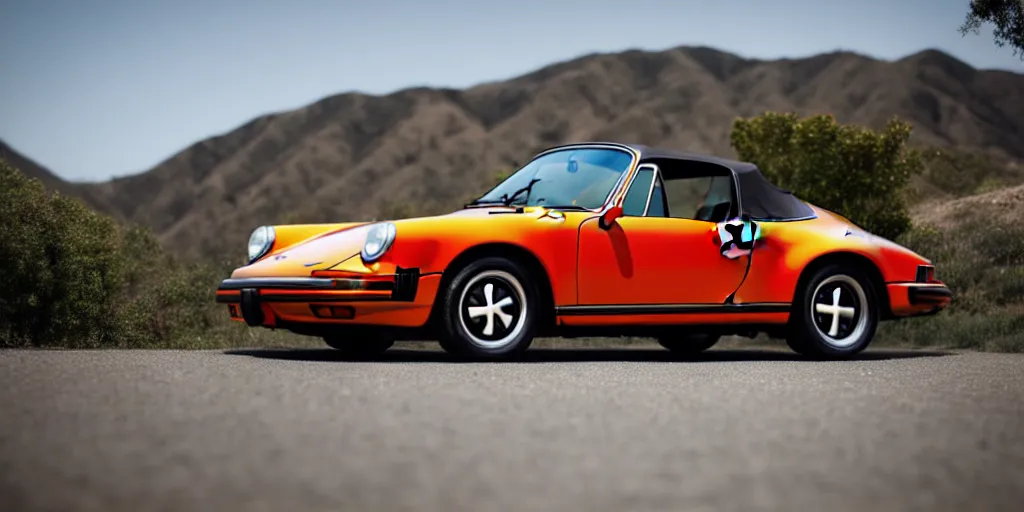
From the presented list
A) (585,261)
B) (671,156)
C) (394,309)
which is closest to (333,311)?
(394,309)

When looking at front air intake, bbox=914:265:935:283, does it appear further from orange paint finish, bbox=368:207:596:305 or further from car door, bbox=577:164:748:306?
orange paint finish, bbox=368:207:596:305

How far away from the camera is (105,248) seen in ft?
46.4

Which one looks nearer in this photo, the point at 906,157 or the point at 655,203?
the point at 655,203

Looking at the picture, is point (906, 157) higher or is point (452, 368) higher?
point (906, 157)

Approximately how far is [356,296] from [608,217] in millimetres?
1907

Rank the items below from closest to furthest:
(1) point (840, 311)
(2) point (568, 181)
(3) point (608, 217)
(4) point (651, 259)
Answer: (3) point (608, 217) < (4) point (651, 259) < (2) point (568, 181) < (1) point (840, 311)

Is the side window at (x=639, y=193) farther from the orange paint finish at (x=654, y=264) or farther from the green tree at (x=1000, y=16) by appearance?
the green tree at (x=1000, y=16)

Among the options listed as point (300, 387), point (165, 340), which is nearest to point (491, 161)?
point (165, 340)

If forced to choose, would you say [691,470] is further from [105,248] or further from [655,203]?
[105,248]

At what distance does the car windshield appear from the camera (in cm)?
897

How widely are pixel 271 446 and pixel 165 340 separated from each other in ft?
34.9

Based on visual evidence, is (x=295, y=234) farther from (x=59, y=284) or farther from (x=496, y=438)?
(x=496, y=438)

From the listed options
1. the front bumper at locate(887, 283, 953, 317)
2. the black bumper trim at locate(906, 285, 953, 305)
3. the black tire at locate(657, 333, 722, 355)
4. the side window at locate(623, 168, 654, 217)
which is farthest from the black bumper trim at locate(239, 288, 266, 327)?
the black bumper trim at locate(906, 285, 953, 305)

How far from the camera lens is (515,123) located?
131 metres
